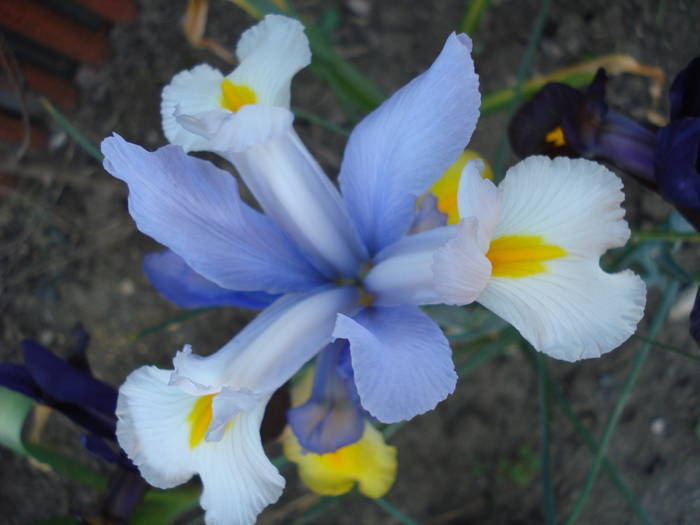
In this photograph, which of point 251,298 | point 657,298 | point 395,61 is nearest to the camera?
point 251,298

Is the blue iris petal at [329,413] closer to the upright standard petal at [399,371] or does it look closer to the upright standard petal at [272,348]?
the upright standard petal at [272,348]

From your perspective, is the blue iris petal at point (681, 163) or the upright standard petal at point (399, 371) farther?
the blue iris petal at point (681, 163)

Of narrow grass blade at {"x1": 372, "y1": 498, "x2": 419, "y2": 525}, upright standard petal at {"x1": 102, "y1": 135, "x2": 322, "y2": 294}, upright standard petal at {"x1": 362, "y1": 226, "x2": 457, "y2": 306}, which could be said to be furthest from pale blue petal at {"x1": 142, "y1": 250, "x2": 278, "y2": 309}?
narrow grass blade at {"x1": 372, "y1": 498, "x2": 419, "y2": 525}

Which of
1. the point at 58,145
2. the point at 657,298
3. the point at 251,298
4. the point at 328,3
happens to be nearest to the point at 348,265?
the point at 251,298

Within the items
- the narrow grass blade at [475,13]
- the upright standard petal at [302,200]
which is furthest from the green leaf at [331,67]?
the upright standard petal at [302,200]

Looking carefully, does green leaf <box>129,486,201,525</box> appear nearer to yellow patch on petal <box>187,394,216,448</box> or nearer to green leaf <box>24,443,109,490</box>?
green leaf <box>24,443,109,490</box>

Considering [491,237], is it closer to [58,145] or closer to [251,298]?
[251,298]

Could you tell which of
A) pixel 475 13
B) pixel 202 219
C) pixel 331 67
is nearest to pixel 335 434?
pixel 202 219

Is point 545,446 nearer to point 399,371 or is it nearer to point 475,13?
point 399,371
